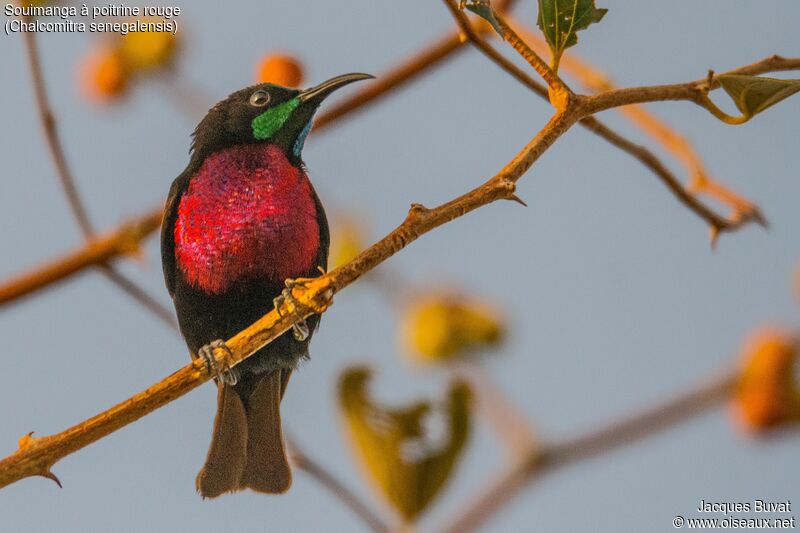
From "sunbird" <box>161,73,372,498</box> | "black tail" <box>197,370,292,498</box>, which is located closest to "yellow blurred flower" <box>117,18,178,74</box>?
"sunbird" <box>161,73,372,498</box>

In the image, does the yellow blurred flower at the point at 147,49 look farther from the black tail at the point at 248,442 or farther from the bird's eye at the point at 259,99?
the black tail at the point at 248,442

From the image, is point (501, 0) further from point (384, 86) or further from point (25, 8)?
A: point (25, 8)

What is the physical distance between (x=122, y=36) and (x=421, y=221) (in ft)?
7.89

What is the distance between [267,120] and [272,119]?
0.06ft

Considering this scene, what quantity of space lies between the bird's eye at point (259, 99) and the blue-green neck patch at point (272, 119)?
33mm

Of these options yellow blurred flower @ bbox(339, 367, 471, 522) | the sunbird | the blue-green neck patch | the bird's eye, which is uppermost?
the bird's eye

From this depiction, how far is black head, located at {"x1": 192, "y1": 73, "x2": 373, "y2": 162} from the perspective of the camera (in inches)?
143

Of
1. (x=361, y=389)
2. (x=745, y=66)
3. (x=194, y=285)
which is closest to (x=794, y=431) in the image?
(x=745, y=66)

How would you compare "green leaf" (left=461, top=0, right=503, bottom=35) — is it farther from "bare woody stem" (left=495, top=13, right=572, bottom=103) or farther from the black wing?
the black wing

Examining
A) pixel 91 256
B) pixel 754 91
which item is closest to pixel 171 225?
pixel 91 256

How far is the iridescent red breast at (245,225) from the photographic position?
3227 millimetres

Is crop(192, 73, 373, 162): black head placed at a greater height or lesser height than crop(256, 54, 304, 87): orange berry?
greater

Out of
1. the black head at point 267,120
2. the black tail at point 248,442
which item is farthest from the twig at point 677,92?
the black tail at point 248,442

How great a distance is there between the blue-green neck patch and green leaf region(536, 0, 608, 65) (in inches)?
46.1
